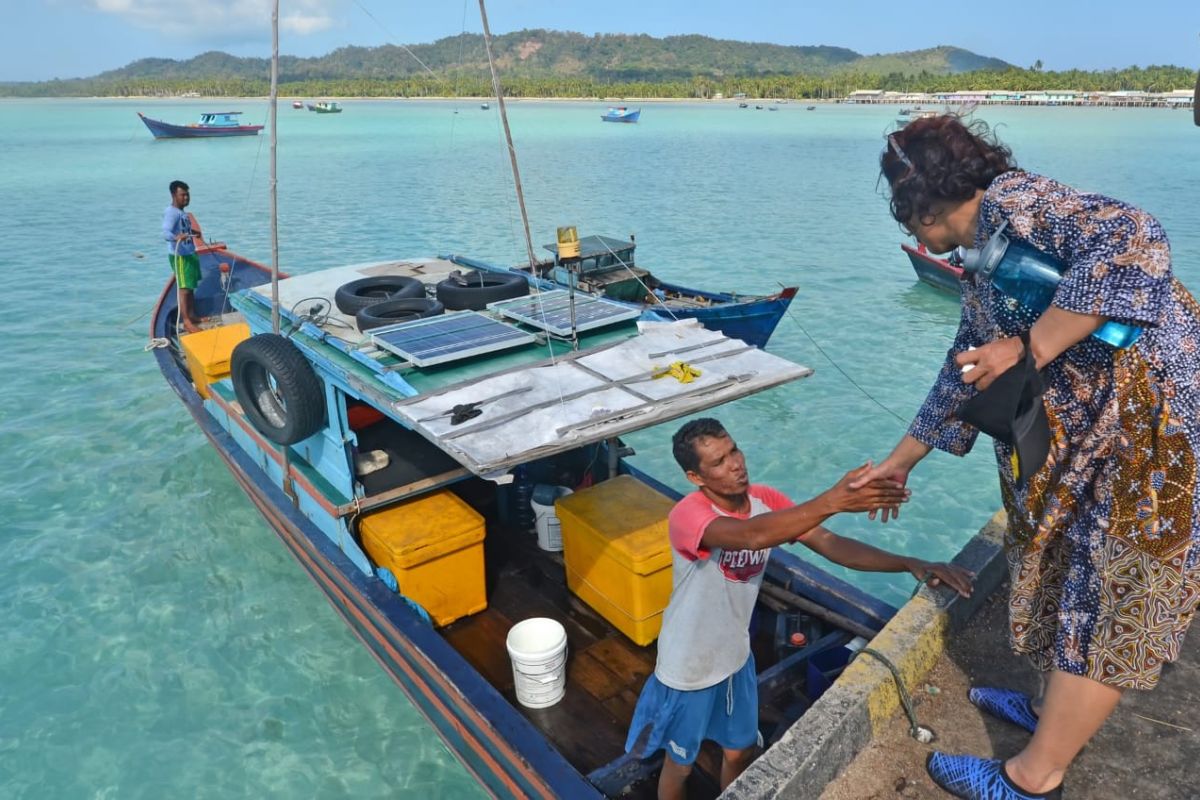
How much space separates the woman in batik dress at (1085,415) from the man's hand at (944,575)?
0.83 meters

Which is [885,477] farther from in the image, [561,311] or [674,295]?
[674,295]

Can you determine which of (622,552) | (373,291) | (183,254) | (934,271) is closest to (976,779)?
(622,552)

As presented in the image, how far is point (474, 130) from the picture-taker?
265 ft

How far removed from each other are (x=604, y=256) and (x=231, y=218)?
67.9ft

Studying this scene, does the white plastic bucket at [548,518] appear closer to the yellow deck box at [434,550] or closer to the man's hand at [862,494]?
the yellow deck box at [434,550]

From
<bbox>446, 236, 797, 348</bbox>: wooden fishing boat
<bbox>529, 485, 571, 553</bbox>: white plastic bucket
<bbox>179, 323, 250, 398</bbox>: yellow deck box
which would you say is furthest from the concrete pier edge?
<bbox>446, 236, 797, 348</bbox>: wooden fishing boat

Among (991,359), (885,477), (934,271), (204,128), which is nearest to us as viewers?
(991,359)

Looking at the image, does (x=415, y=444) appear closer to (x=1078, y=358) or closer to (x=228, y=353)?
(x=228, y=353)

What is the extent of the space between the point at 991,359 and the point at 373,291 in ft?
16.1

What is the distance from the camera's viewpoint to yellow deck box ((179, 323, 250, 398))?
7562mm

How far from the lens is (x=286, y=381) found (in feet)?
16.2

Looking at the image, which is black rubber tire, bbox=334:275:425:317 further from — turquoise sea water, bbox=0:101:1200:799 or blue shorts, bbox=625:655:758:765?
blue shorts, bbox=625:655:758:765

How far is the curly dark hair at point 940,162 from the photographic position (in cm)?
227

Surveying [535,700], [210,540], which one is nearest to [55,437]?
[210,540]
